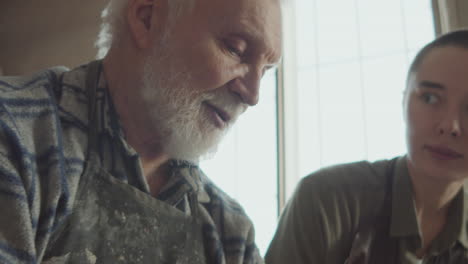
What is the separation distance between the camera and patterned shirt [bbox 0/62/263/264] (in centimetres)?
51

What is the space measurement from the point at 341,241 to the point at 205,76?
615 millimetres

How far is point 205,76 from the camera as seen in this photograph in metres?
0.77

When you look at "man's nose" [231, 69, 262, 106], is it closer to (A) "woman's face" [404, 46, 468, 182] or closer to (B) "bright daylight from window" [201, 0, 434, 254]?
(A) "woman's face" [404, 46, 468, 182]

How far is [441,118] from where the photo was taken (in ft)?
3.41

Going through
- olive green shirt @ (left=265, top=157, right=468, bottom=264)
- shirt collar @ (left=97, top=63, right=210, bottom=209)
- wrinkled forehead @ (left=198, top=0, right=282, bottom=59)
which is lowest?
olive green shirt @ (left=265, top=157, right=468, bottom=264)

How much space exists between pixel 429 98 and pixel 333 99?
130cm

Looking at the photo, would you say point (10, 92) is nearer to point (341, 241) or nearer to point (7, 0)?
point (341, 241)

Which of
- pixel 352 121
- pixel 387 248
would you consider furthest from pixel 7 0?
pixel 387 248

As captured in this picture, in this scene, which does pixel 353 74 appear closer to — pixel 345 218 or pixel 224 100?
pixel 345 218

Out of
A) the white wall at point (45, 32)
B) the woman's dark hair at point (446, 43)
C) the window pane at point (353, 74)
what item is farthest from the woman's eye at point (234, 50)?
the white wall at point (45, 32)

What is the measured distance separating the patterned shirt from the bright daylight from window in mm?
1495

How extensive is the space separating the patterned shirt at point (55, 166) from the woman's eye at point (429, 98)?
62 cm

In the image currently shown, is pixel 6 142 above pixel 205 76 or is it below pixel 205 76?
below

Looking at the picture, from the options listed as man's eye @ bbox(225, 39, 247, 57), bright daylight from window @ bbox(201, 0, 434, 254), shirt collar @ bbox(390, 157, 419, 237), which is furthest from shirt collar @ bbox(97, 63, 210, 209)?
bright daylight from window @ bbox(201, 0, 434, 254)
